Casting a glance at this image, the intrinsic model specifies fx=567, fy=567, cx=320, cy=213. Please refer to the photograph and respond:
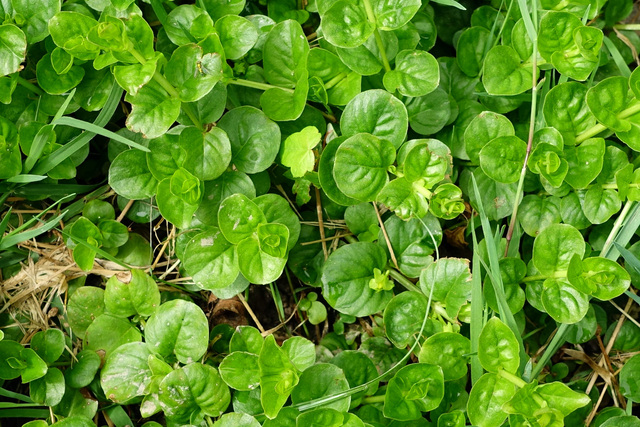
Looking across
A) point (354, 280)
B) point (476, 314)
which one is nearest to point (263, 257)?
point (354, 280)

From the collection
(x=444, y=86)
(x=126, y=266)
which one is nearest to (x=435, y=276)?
(x=444, y=86)

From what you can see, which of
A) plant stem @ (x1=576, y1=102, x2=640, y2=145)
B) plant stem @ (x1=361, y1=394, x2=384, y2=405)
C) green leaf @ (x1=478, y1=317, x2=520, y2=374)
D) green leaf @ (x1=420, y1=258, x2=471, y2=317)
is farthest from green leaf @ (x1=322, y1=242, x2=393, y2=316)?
plant stem @ (x1=576, y1=102, x2=640, y2=145)

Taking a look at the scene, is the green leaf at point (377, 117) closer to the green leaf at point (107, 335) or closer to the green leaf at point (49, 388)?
the green leaf at point (107, 335)

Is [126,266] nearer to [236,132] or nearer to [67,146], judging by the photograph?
[67,146]

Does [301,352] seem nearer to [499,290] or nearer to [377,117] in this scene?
[499,290]

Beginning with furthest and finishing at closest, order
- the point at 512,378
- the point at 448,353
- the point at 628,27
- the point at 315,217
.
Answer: the point at 628,27, the point at 315,217, the point at 448,353, the point at 512,378

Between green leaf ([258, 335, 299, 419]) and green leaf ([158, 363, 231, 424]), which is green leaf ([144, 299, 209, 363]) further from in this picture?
green leaf ([258, 335, 299, 419])
